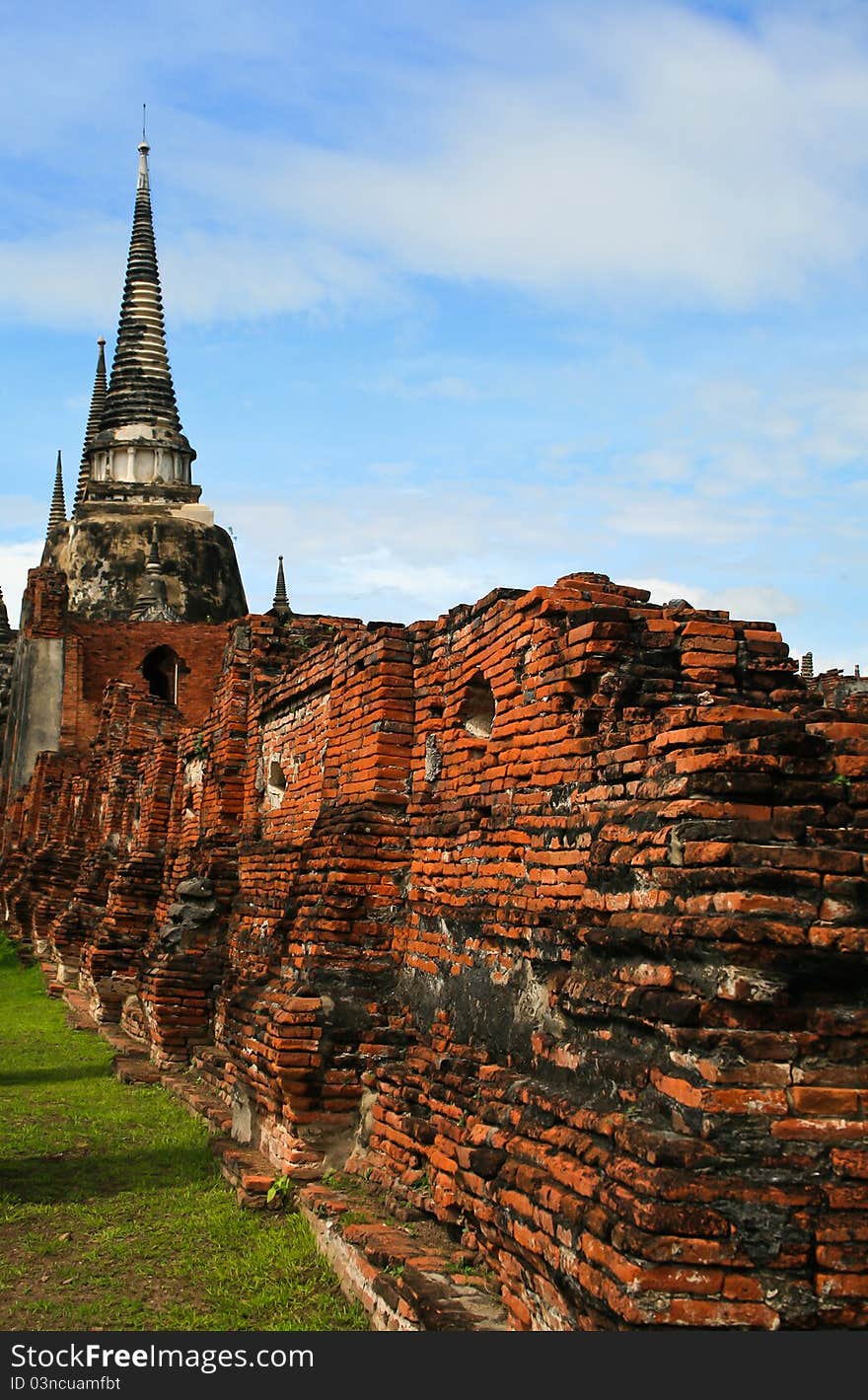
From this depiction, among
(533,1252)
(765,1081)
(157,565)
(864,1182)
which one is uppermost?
(157,565)

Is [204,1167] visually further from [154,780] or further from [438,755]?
[154,780]

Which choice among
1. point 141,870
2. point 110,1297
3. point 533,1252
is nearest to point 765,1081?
point 533,1252

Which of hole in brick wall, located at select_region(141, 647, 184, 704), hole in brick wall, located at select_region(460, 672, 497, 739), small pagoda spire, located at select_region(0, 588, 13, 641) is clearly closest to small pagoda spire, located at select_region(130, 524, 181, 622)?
hole in brick wall, located at select_region(141, 647, 184, 704)

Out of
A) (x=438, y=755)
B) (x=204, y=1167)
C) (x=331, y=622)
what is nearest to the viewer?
(x=438, y=755)

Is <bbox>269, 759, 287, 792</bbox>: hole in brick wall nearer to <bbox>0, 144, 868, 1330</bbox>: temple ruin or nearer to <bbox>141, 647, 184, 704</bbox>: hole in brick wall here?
<bbox>0, 144, 868, 1330</bbox>: temple ruin

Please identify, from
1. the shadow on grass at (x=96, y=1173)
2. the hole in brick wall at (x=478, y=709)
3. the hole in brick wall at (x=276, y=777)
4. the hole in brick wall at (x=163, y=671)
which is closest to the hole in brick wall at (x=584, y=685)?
the hole in brick wall at (x=478, y=709)

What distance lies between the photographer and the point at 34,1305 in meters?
5.21

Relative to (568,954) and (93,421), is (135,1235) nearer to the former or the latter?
(568,954)

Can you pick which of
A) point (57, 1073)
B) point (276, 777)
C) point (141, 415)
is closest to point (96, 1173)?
point (276, 777)

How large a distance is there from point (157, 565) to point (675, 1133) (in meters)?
34.9

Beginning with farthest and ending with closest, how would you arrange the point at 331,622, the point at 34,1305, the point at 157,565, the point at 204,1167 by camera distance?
the point at 157,565 < the point at 331,622 < the point at 204,1167 < the point at 34,1305

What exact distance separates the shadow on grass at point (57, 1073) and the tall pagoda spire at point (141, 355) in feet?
106

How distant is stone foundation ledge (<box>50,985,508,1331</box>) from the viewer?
4516mm

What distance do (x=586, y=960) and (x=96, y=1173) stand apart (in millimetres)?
3779
